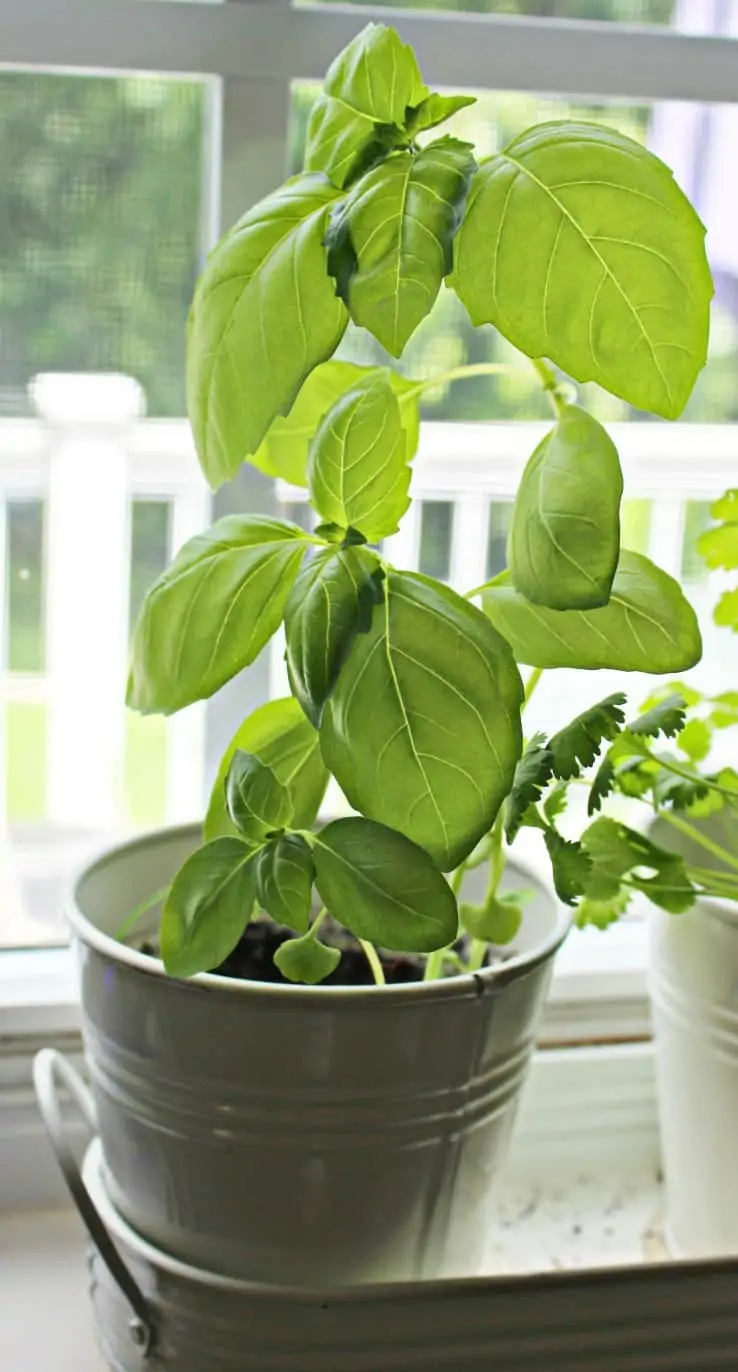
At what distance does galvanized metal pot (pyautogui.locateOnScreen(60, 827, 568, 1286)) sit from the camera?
599 mm

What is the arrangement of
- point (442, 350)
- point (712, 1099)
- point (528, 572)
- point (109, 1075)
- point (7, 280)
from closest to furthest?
1. point (528, 572)
2. point (109, 1075)
3. point (712, 1099)
4. point (7, 280)
5. point (442, 350)

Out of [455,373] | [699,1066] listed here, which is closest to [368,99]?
[455,373]

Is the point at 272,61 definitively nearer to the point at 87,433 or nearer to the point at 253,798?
the point at 87,433

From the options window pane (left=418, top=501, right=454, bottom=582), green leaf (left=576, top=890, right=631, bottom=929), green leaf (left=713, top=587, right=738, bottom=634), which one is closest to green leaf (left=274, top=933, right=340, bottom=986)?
green leaf (left=576, top=890, right=631, bottom=929)

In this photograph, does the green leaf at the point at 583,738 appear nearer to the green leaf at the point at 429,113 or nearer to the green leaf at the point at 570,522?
the green leaf at the point at 570,522

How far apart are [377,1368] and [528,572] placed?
0.41 m

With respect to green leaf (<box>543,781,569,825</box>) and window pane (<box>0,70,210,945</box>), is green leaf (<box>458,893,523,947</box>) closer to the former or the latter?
green leaf (<box>543,781,569,825</box>)

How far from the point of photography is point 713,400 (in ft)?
3.82

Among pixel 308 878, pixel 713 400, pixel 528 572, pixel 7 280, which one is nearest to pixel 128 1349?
pixel 308 878

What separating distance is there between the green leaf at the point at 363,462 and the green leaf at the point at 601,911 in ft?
0.90

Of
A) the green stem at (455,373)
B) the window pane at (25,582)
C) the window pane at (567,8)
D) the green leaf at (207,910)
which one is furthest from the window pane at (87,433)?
the green leaf at (207,910)

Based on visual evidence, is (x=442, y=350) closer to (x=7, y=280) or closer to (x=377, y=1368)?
(x=7, y=280)

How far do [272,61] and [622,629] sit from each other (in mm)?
516

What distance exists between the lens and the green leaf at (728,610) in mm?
773
